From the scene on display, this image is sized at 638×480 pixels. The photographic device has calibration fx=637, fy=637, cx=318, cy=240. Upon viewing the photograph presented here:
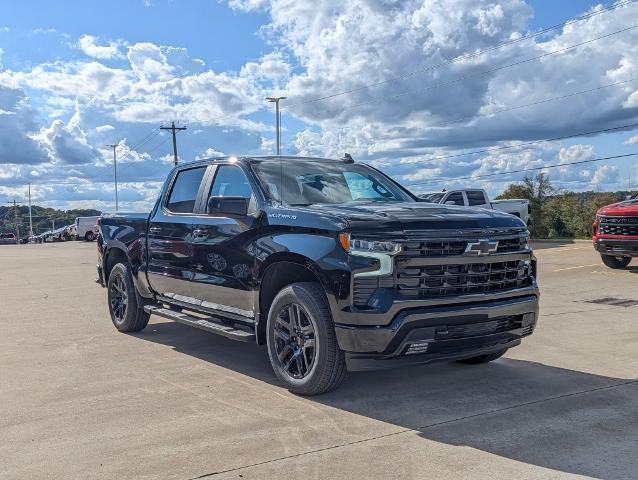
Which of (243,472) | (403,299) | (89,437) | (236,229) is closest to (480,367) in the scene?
(403,299)

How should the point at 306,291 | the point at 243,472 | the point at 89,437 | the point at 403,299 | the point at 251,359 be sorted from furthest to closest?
the point at 251,359, the point at 306,291, the point at 403,299, the point at 89,437, the point at 243,472

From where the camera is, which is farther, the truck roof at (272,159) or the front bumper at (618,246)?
the front bumper at (618,246)

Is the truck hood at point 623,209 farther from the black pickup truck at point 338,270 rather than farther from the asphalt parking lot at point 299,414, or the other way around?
the black pickup truck at point 338,270

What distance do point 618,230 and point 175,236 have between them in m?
9.99

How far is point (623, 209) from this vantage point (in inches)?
504

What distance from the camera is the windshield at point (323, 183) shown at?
18.6 feet

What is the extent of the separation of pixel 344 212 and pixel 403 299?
86 centimetres

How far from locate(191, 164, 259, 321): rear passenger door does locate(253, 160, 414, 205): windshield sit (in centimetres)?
23

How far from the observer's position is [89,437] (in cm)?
414

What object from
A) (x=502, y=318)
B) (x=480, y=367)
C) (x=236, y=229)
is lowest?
(x=480, y=367)

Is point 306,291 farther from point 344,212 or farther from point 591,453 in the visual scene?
point 591,453

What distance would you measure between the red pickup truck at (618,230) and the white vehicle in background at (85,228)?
38668 mm

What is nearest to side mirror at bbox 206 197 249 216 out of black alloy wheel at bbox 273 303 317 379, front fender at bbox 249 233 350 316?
front fender at bbox 249 233 350 316

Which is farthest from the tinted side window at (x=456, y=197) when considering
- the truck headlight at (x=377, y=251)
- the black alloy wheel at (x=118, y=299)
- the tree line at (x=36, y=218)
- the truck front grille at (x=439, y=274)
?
the tree line at (x=36, y=218)
